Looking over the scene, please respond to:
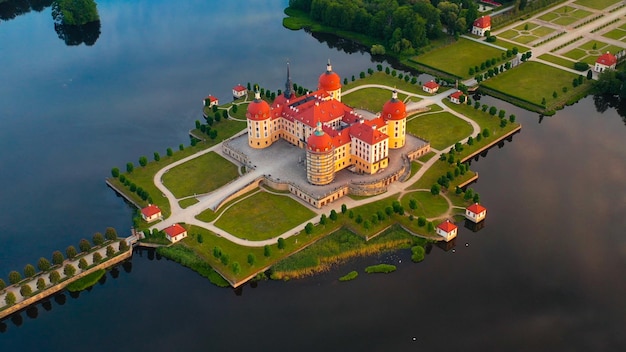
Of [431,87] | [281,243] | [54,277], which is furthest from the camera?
[431,87]

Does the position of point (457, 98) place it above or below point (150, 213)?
above

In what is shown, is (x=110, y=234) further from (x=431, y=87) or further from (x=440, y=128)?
(x=431, y=87)

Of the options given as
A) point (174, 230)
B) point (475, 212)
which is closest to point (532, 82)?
point (475, 212)

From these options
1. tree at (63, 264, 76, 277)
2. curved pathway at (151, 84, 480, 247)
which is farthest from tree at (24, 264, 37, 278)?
curved pathway at (151, 84, 480, 247)

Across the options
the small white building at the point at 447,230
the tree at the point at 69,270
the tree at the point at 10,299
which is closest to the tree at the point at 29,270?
the tree at the point at 69,270

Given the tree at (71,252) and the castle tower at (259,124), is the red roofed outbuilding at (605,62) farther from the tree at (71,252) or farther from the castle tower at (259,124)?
the tree at (71,252)

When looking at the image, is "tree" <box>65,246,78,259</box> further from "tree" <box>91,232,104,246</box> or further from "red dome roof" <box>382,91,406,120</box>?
"red dome roof" <box>382,91,406,120</box>
